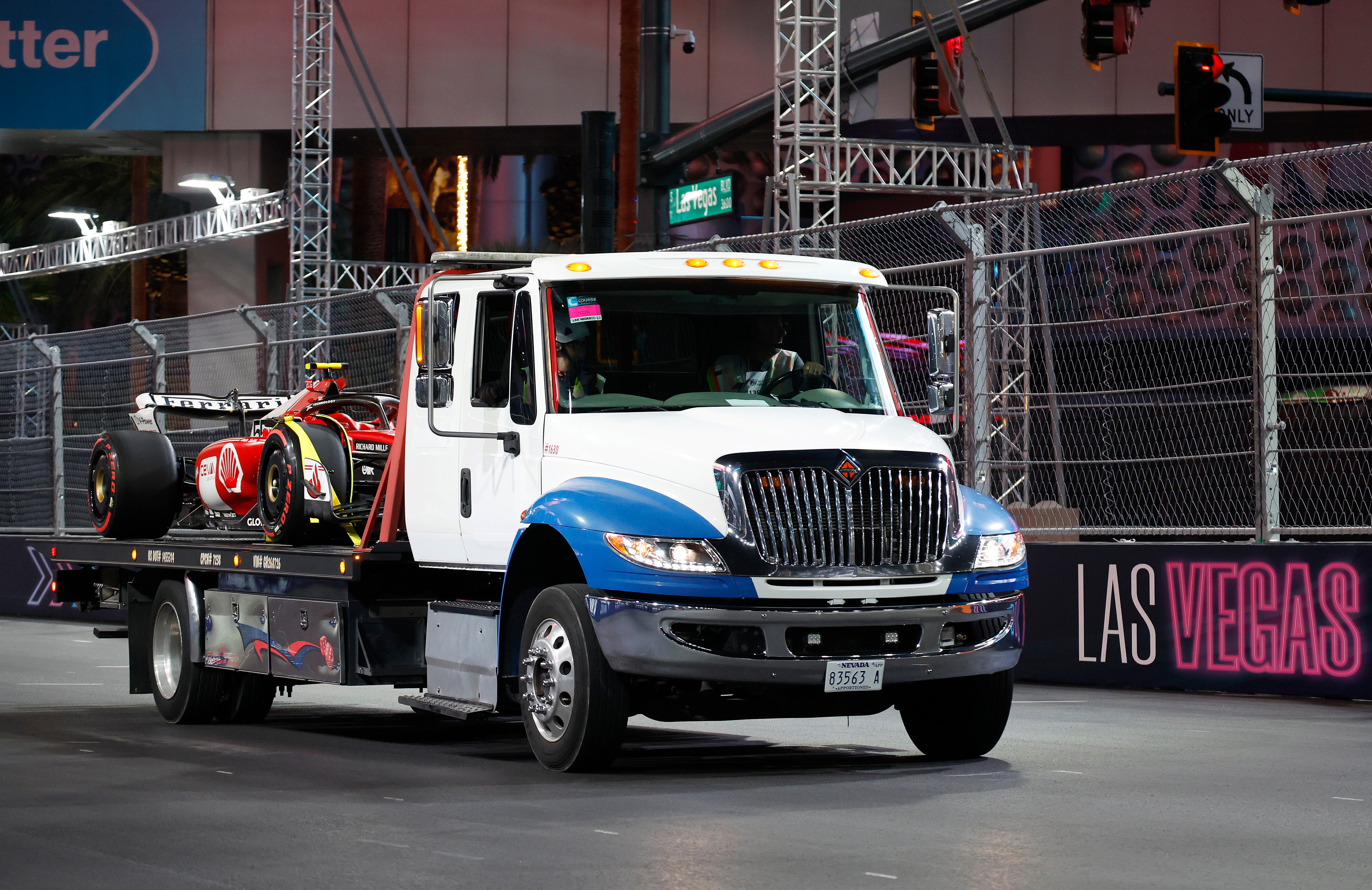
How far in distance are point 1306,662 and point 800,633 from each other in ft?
17.6

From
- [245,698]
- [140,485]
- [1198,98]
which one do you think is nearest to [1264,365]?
[245,698]

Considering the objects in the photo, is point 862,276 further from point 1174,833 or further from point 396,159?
point 396,159

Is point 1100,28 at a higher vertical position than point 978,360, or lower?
higher

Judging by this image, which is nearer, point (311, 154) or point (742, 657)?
point (742, 657)

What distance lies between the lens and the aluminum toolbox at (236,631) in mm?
12125

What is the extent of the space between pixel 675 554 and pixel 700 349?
147 cm

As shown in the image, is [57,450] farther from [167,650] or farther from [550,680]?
[550,680]

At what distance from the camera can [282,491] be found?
12266 mm

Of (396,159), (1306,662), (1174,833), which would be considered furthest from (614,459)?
(396,159)

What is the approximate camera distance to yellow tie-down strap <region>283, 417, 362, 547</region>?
1213 centimetres

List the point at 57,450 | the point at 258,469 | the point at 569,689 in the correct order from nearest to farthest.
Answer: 1. the point at 569,689
2. the point at 258,469
3. the point at 57,450

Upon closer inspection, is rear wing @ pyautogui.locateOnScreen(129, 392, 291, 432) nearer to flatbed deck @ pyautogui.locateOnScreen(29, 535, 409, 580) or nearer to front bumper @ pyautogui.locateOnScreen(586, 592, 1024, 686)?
flatbed deck @ pyautogui.locateOnScreen(29, 535, 409, 580)

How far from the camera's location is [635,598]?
9227 millimetres

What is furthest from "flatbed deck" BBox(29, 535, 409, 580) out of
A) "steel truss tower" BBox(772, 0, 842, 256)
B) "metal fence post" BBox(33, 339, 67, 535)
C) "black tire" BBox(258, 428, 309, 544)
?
"steel truss tower" BBox(772, 0, 842, 256)
